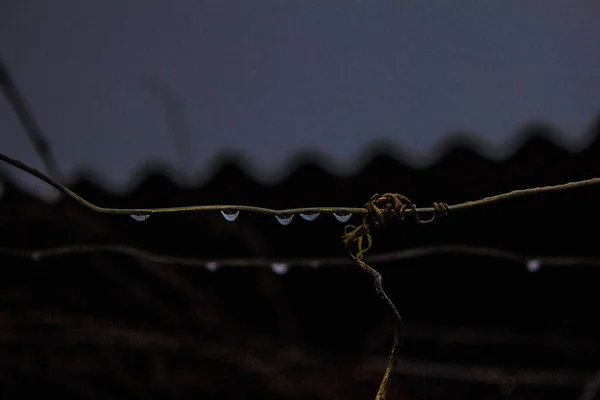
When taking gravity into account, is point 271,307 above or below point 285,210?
below

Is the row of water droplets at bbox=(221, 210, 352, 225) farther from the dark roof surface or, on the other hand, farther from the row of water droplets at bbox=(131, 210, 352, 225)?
the dark roof surface

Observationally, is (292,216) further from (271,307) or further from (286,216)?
(271,307)

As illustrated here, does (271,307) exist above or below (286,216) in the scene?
below

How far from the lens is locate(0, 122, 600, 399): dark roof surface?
1568 millimetres

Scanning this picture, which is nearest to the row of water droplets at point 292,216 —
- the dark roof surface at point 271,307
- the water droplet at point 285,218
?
the water droplet at point 285,218

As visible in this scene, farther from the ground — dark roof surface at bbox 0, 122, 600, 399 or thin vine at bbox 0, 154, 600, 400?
thin vine at bbox 0, 154, 600, 400

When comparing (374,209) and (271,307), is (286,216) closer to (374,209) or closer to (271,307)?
(374,209)

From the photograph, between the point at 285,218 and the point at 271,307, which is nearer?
the point at 285,218

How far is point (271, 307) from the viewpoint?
186cm

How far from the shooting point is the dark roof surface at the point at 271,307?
1568 millimetres

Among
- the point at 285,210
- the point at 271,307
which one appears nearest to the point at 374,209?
the point at 285,210

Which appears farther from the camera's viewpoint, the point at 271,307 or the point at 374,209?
the point at 271,307

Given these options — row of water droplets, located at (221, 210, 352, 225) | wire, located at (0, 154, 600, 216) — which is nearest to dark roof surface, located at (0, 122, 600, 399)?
row of water droplets, located at (221, 210, 352, 225)

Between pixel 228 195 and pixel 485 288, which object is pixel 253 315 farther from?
pixel 485 288
